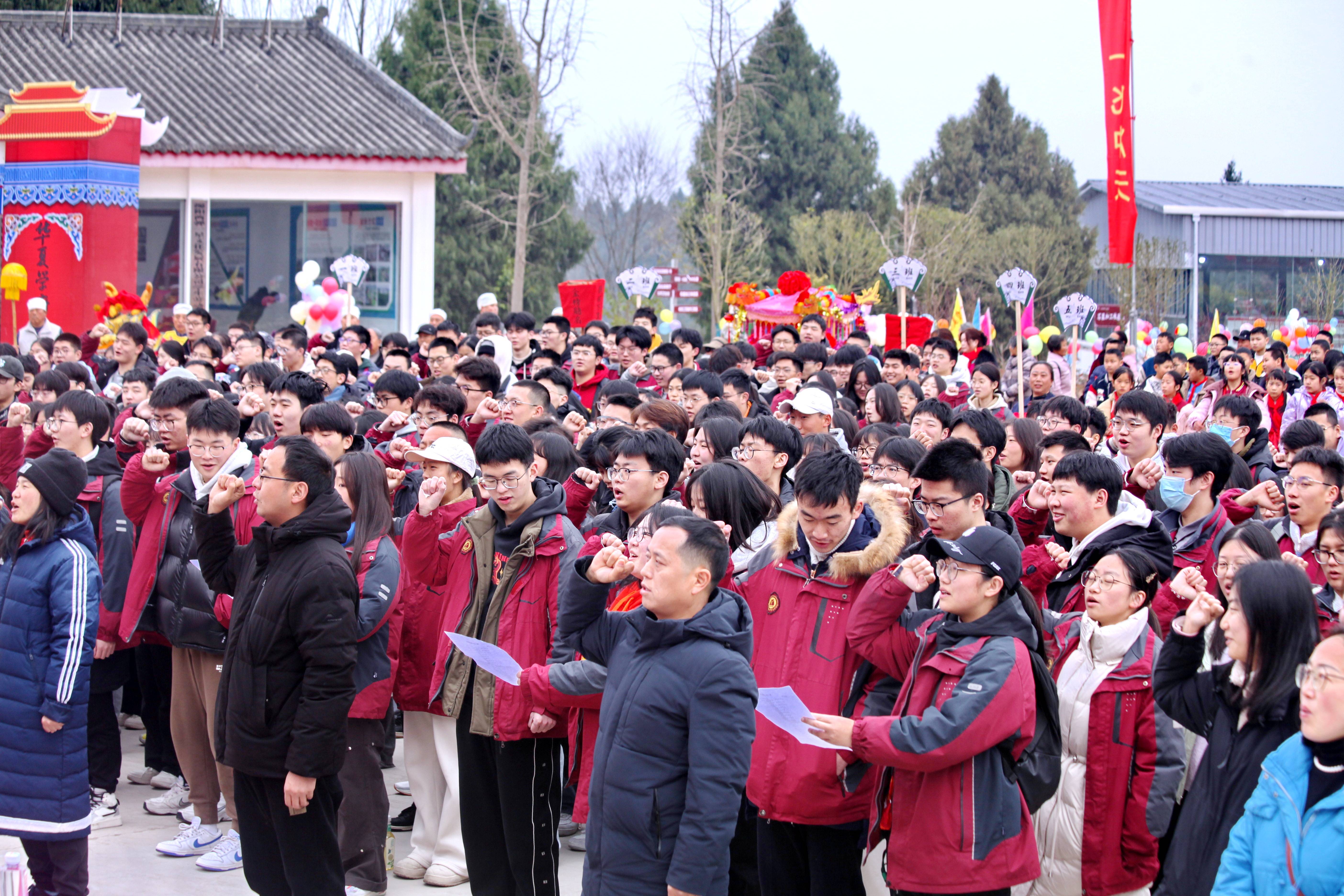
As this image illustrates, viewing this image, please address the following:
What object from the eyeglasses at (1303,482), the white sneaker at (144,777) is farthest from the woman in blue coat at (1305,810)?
the white sneaker at (144,777)

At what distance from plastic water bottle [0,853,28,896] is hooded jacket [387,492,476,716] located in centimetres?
171

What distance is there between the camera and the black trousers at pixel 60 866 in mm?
4223

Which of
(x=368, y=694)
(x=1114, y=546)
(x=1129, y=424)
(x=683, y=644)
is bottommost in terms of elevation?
(x=368, y=694)

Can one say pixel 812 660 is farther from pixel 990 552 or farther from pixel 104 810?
pixel 104 810

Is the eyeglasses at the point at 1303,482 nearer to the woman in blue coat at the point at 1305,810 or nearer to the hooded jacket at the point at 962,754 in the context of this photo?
the hooded jacket at the point at 962,754

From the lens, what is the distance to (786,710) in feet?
10.1

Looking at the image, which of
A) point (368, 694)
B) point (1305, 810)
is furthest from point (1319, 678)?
point (368, 694)

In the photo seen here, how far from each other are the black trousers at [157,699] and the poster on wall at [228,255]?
51.3 ft

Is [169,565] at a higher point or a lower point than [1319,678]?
lower

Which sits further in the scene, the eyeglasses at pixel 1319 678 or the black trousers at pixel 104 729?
the black trousers at pixel 104 729

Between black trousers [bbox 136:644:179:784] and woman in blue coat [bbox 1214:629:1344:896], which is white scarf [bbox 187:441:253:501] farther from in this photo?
woman in blue coat [bbox 1214:629:1344:896]

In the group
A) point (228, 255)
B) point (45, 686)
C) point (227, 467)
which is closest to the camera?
point (45, 686)

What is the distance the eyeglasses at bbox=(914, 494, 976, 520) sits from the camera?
3602mm

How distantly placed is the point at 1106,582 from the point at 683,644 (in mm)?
1300
